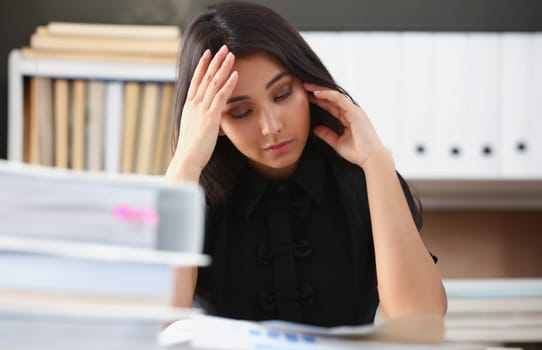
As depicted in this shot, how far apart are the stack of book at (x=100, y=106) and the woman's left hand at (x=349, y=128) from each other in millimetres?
882

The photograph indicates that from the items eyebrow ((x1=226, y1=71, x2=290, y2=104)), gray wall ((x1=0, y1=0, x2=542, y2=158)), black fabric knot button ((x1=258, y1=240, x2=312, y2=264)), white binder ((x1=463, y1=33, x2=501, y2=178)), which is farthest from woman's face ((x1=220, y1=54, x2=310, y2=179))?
gray wall ((x1=0, y1=0, x2=542, y2=158))

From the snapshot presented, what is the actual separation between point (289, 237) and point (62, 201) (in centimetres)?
78

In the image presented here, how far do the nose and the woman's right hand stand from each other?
6cm

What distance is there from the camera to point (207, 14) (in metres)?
1.17

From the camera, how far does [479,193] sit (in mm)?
2207

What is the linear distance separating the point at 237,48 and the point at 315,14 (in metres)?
1.29

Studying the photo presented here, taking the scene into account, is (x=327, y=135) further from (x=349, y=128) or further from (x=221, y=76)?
(x=221, y=76)

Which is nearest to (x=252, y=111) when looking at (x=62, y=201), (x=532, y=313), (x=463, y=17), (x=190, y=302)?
(x=190, y=302)

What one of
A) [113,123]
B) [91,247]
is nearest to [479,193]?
[113,123]

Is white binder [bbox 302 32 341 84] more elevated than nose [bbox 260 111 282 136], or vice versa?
white binder [bbox 302 32 341 84]

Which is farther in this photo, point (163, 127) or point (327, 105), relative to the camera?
point (163, 127)

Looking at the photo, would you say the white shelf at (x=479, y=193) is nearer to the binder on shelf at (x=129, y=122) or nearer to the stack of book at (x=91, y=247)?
the binder on shelf at (x=129, y=122)

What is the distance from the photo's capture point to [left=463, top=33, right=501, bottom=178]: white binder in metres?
1.99

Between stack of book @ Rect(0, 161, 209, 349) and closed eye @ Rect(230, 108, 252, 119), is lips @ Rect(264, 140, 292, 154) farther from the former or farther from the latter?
stack of book @ Rect(0, 161, 209, 349)
